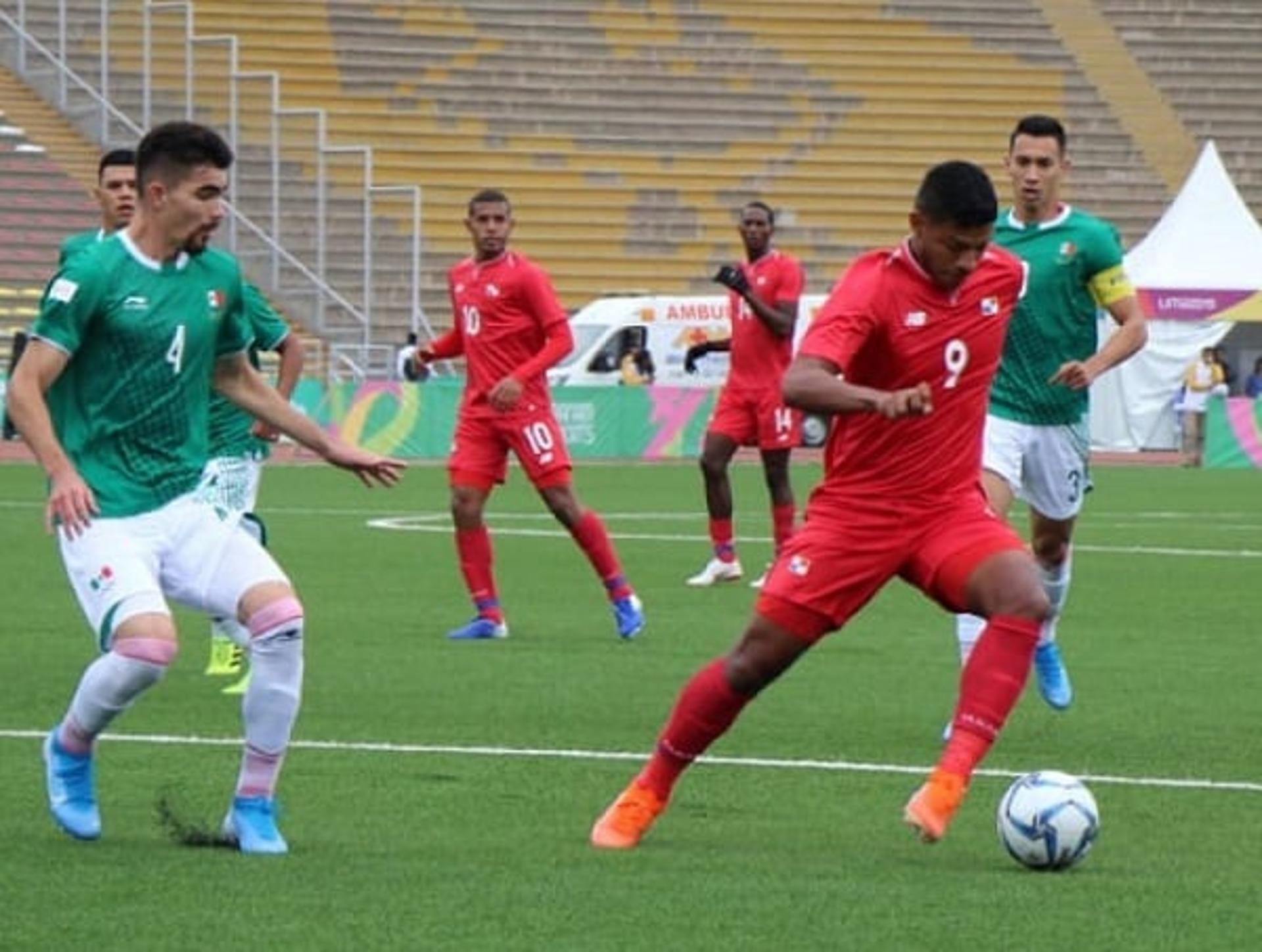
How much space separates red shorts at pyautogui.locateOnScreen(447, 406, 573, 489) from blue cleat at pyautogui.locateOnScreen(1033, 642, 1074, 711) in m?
4.22

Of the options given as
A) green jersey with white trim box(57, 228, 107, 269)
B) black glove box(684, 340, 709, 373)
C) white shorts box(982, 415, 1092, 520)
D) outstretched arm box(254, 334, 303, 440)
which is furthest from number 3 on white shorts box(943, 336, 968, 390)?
black glove box(684, 340, 709, 373)

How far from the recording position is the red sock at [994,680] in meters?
9.03

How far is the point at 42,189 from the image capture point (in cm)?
4397

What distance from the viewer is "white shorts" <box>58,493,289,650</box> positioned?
890 cm

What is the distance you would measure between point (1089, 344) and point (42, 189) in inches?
1287

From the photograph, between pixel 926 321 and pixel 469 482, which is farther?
pixel 469 482

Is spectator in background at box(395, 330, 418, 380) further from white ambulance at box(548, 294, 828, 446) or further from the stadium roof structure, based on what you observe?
the stadium roof structure

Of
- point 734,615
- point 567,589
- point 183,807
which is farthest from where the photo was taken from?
point 567,589

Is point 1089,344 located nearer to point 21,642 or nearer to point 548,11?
point 21,642

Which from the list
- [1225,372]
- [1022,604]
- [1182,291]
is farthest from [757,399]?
[1225,372]

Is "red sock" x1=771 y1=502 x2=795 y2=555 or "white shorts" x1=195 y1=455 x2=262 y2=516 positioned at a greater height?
"white shorts" x1=195 y1=455 x2=262 y2=516

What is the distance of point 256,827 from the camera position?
29.3 ft

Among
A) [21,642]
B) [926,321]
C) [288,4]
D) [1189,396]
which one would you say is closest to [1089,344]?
[926,321]

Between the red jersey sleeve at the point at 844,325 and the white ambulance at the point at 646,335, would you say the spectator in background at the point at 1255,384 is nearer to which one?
the white ambulance at the point at 646,335
